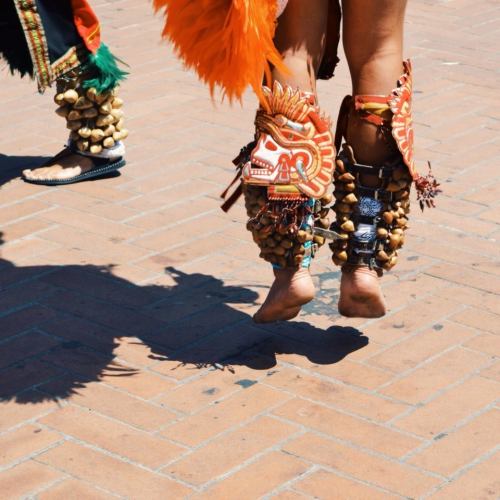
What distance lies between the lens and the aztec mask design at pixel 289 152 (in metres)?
3.22

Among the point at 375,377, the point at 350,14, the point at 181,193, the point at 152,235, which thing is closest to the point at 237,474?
the point at 375,377

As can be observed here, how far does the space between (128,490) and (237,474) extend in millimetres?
274

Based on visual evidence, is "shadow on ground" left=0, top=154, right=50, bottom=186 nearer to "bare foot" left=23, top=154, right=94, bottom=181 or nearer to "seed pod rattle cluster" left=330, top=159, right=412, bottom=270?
"bare foot" left=23, top=154, right=94, bottom=181

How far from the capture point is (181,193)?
184 inches

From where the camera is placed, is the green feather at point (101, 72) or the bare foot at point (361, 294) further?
the green feather at point (101, 72)

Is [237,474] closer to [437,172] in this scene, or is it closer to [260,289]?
[260,289]

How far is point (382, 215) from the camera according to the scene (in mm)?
3398

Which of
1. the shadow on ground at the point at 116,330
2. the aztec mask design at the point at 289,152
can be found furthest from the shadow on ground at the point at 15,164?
the aztec mask design at the point at 289,152

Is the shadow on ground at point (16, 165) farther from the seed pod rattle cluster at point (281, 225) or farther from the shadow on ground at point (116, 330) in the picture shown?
the seed pod rattle cluster at point (281, 225)

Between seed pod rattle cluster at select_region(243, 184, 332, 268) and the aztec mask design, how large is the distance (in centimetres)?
5

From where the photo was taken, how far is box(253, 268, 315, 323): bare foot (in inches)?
132

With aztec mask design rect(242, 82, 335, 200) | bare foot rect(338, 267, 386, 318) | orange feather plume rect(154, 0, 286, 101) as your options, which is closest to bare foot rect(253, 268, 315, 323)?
bare foot rect(338, 267, 386, 318)

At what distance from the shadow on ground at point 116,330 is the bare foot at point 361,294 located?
0.14m

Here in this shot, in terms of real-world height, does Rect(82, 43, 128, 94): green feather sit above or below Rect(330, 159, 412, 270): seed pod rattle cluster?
above
